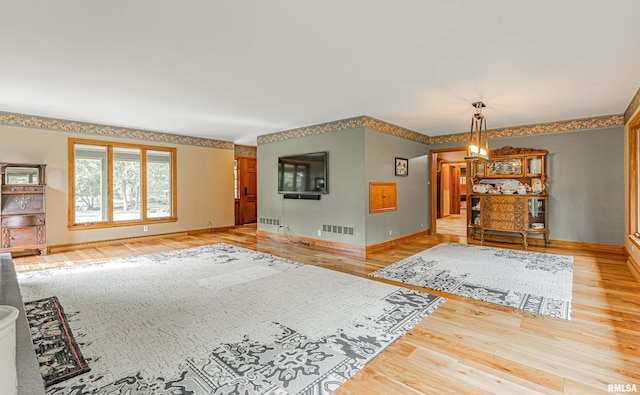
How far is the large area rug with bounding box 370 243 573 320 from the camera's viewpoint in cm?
326

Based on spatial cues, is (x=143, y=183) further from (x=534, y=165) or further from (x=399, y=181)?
(x=534, y=165)

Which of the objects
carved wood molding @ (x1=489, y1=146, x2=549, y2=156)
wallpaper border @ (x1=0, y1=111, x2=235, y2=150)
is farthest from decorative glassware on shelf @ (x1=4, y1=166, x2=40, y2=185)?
carved wood molding @ (x1=489, y1=146, x2=549, y2=156)

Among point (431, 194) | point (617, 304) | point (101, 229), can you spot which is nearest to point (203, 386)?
point (617, 304)

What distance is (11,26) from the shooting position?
245 centimetres

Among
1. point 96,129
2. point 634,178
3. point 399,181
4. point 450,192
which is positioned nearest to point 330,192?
point 399,181

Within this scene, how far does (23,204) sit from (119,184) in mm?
1681

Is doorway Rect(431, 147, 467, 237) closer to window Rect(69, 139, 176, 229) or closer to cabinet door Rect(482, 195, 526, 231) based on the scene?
cabinet door Rect(482, 195, 526, 231)

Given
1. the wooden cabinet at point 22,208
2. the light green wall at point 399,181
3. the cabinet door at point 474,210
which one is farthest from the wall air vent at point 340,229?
the wooden cabinet at point 22,208

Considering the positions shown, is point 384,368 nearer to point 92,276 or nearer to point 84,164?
point 92,276

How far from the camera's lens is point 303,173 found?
6.56 m

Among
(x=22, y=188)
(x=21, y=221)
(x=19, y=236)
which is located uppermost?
(x=22, y=188)

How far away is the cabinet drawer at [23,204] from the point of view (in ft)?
17.0

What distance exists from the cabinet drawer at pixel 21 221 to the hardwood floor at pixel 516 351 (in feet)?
20.6

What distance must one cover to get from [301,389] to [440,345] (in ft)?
3.80
